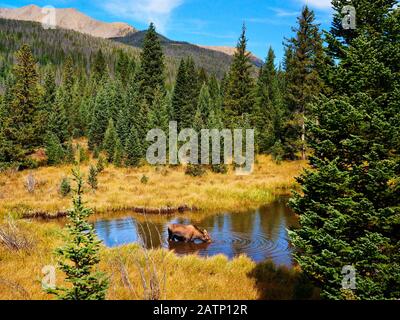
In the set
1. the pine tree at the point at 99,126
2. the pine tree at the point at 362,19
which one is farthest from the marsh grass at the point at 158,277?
the pine tree at the point at 99,126

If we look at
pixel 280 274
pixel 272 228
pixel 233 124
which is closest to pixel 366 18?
pixel 280 274

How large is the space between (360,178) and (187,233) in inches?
469


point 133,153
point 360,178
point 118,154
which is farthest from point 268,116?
point 360,178

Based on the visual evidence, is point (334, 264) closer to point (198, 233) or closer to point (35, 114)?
point (198, 233)

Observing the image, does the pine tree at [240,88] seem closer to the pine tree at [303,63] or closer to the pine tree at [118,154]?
the pine tree at [303,63]

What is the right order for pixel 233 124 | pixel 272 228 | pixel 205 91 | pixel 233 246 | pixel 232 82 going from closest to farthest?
pixel 233 246 < pixel 272 228 < pixel 233 124 < pixel 232 82 < pixel 205 91

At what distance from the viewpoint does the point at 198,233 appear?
19703mm

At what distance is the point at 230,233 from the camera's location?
21312 millimetres

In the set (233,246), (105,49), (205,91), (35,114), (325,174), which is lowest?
(233,246)

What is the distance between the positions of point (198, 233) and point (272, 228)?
191 inches

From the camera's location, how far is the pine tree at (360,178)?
322 inches

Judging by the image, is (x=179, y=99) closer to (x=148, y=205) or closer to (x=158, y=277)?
(x=148, y=205)

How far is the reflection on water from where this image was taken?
18188 millimetres

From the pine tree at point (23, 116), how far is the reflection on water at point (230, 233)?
2090 cm
